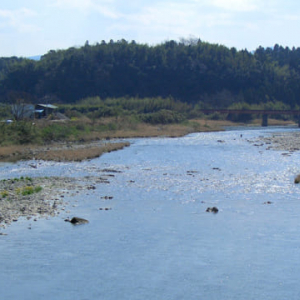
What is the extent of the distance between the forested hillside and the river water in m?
143

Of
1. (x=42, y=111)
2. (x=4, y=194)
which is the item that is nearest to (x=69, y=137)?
(x=42, y=111)

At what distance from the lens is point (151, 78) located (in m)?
178

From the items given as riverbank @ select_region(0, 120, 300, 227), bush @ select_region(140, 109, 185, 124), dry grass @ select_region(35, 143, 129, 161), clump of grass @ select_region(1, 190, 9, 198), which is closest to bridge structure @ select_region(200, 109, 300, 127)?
bush @ select_region(140, 109, 185, 124)

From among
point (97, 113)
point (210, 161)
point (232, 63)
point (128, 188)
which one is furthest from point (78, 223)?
point (232, 63)

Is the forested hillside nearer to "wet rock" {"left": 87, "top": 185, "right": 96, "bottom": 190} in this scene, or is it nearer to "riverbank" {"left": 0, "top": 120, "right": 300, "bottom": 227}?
"riverbank" {"left": 0, "top": 120, "right": 300, "bottom": 227}

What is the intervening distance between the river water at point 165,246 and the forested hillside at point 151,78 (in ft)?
468

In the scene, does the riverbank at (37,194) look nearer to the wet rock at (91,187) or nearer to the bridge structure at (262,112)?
the wet rock at (91,187)

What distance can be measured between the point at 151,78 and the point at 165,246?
161149 mm

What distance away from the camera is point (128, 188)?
3023 cm

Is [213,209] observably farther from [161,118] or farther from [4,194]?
[161,118]

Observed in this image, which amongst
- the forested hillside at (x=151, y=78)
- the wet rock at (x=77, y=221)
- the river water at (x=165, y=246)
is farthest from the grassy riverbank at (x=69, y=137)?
the forested hillside at (x=151, y=78)

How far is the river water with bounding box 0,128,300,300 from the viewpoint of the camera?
50.5ft

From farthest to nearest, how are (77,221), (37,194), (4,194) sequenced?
(37,194) < (4,194) < (77,221)

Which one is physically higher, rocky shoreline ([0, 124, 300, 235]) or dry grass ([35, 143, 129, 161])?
rocky shoreline ([0, 124, 300, 235])
